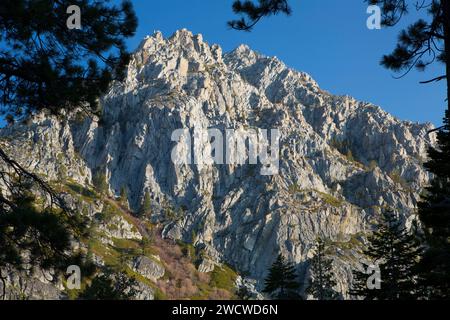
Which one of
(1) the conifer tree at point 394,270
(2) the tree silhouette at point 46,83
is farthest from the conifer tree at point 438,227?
(2) the tree silhouette at point 46,83

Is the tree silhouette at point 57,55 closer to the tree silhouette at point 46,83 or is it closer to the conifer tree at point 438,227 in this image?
the tree silhouette at point 46,83

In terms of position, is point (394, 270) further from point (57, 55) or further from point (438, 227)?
point (57, 55)

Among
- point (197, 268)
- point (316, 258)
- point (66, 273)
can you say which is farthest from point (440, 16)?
point (197, 268)

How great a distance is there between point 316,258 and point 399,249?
648 inches

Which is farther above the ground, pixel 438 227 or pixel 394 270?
pixel 438 227

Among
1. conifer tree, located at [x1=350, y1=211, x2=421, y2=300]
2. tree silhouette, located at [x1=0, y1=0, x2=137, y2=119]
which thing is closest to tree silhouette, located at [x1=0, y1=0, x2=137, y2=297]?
tree silhouette, located at [x1=0, y1=0, x2=137, y2=119]

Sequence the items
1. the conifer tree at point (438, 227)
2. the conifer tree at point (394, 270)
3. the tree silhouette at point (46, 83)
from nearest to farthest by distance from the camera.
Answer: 1. the tree silhouette at point (46, 83)
2. the conifer tree at point (438, 227)
3. the conifer tree at point (394, 270)

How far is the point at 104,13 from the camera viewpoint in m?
15.2

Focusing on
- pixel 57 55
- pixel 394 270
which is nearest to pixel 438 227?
pixel 394 270

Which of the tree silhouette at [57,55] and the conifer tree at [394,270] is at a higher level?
the tree silhouette at [57,55]
